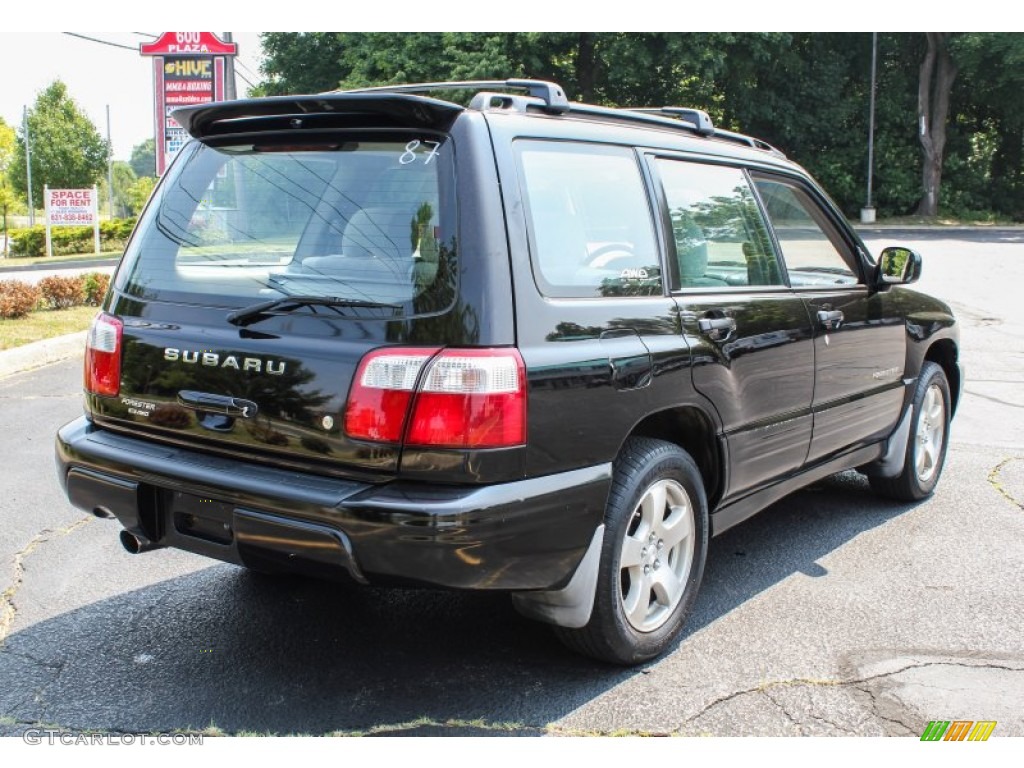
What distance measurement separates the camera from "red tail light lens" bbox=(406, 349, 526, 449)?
8.98ft

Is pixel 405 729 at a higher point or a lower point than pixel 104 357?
lower

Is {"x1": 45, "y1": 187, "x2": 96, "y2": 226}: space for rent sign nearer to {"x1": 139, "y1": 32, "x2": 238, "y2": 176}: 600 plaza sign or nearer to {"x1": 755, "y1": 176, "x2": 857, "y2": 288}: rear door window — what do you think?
{"x1": 139, "y1": 32, "x2": 238, "y2": 176}: 600 plaza sign

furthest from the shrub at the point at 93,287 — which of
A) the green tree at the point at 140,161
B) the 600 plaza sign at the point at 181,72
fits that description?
the green tree at the point at 140,161

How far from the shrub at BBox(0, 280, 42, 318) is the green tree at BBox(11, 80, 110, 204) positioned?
4289cm

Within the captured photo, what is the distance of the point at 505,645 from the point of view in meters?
3.59

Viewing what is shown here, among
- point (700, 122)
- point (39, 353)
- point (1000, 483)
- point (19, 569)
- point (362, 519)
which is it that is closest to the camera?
point (362, 519)

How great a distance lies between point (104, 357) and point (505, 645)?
5.73 ft

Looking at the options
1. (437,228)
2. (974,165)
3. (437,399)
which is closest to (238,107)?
(437,228)

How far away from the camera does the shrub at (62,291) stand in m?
12.7

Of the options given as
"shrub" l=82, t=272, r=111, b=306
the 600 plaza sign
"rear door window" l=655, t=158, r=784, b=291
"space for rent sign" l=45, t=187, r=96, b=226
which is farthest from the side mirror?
"space for rent sign" l=45, t=187, r=96, b=226

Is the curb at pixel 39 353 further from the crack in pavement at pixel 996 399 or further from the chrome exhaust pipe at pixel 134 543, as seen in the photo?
the crack in pavement at pixel 996 399

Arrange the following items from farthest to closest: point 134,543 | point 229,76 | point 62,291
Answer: point 229,76 → point 62,291 → point 134,543

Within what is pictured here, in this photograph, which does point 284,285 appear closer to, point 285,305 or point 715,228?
point 285,305

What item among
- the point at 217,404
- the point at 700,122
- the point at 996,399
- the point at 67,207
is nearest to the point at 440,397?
the point at 217,404
